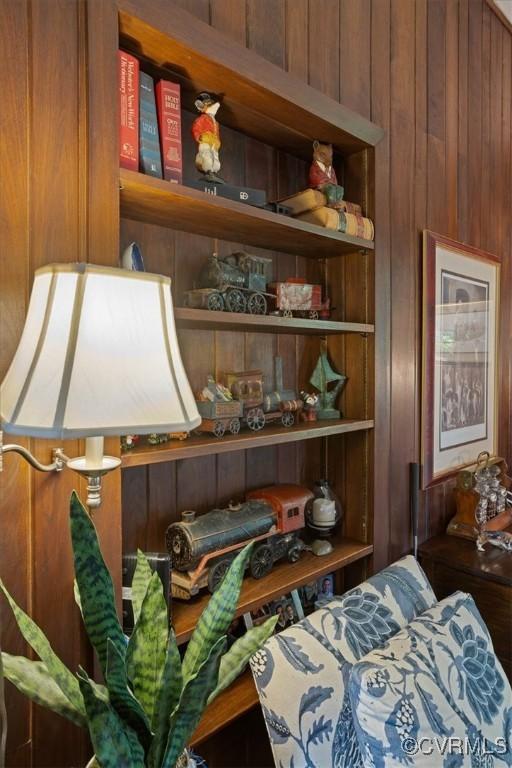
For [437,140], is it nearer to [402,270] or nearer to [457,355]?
[402,270]

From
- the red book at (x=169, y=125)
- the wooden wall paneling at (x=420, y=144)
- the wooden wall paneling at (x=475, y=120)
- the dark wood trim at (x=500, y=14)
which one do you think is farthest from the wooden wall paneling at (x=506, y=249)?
the red book at (x=169, y=125)

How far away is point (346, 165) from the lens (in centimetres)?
152

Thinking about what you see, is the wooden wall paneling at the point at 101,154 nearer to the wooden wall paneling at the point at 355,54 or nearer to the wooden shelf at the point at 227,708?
the wooden shelf at the point at 227,708

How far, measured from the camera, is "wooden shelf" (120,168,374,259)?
92 cm

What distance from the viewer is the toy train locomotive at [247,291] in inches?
43.6

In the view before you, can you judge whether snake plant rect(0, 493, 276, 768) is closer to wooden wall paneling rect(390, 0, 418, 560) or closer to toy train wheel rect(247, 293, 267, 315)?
toy train wheel rect(247, 293, 267, 315)

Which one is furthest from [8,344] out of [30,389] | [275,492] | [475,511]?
[475,511]

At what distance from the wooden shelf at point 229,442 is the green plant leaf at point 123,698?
364 millimetres

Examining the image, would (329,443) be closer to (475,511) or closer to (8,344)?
(475,511)

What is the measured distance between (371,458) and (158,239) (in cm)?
A: 90

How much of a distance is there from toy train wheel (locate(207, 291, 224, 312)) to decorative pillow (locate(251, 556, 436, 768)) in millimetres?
716

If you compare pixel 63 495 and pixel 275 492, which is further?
pixel 275 492

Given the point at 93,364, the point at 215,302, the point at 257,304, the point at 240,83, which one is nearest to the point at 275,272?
the point at 257,304

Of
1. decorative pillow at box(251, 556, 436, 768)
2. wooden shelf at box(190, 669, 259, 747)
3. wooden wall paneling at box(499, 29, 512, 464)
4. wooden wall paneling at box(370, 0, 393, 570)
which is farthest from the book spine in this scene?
wooden wall paneling at box(499, 29, 512, 464)
